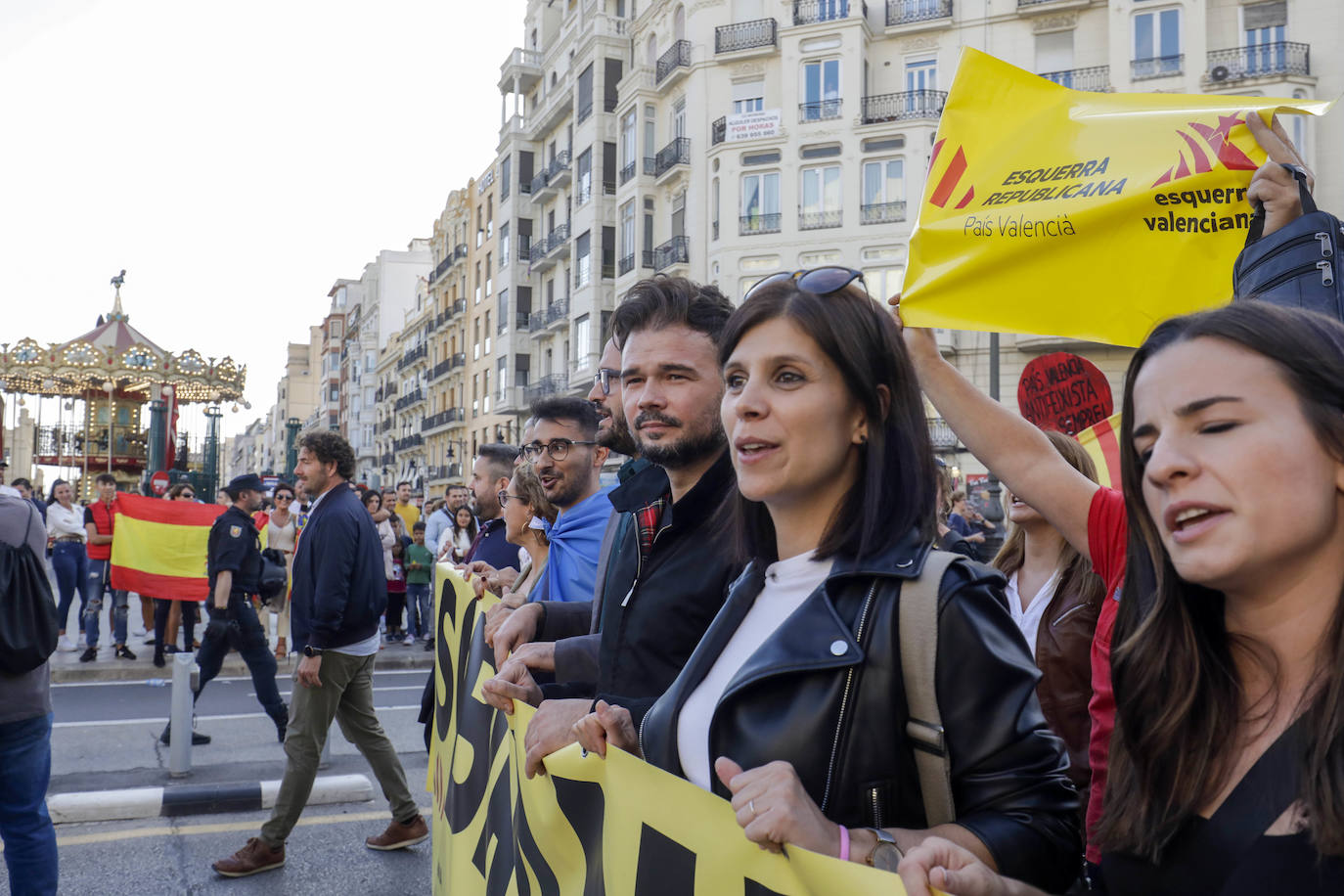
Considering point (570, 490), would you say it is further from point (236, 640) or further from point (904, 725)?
point (236, 640)

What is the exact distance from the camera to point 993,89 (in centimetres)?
Result: 308

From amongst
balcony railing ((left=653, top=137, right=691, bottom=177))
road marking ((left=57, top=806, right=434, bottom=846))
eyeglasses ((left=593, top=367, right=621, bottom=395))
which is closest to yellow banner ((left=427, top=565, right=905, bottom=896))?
eyeglasses ((left=593, top=367, right=621, bottom=395))

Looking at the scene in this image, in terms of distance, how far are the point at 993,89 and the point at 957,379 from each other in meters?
1.28

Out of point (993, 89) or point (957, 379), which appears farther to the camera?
point (993, 89)

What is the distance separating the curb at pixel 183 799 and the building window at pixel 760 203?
88.5 feet

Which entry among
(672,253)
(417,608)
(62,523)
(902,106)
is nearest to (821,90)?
(902,106)

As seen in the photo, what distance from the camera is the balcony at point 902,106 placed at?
30.1 m

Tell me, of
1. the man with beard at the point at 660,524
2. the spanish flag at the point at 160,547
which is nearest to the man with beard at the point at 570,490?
the man with beard at the point at 660,524

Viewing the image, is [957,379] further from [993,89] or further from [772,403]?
[993,89]

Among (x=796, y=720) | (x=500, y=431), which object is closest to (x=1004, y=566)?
(x=796, y=720)

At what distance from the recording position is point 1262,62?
2647cm

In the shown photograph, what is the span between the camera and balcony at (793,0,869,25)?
31.3 meters

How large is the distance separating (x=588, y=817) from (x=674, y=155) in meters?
33.3

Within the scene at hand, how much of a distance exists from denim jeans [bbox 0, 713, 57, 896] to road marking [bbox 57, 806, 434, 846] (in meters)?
2.01
